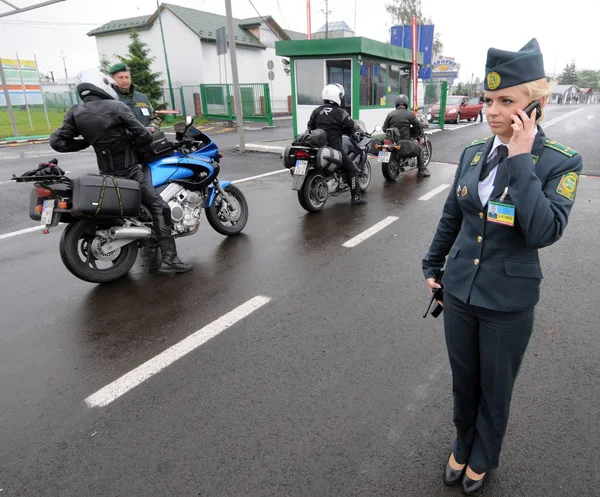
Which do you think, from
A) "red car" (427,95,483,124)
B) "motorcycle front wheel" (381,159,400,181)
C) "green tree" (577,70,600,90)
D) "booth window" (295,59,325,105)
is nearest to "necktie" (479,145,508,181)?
"motorcycle front wheel" (381,159,400,181)

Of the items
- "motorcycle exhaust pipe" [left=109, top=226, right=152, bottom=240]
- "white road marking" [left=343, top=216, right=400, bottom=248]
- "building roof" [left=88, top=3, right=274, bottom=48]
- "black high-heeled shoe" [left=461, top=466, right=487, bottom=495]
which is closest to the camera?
"black high-heeled shoe" [left=461, top=466, right=487, bottom=495]

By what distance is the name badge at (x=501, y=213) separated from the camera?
1.67m

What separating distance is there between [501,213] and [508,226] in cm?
7

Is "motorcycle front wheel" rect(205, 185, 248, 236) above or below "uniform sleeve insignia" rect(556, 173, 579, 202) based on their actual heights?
below

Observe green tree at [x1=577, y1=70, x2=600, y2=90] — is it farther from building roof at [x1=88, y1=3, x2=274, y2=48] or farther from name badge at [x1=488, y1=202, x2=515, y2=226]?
name badge at [x1=488, y1=202, x2=515, y2=226]

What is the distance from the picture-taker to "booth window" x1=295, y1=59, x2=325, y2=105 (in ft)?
48.5

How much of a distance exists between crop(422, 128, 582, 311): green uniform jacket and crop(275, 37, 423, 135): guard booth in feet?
42.9

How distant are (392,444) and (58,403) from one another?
A: 204 cm

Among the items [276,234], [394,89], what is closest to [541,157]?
[276,234]

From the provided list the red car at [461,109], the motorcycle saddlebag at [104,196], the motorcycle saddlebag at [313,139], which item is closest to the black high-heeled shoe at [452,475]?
the motorcycle saddlebag at [104,196]

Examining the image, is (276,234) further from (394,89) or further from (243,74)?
(243,74)

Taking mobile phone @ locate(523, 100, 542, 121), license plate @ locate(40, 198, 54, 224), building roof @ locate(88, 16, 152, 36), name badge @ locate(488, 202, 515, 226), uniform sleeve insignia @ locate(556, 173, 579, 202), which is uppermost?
building roof @ locate(88, 16, 152, 36)

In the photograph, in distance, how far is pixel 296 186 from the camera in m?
6.69

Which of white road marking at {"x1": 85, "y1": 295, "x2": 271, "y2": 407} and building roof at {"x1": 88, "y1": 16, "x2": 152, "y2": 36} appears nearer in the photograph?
white road marking at {"x1": 85, "y1": 295, "x2": 271, "y2": 407}
